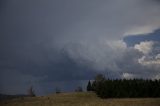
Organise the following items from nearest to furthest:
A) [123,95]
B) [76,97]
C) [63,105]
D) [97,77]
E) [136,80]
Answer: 1. [63,105]
2. [76,97]
3. [123,95]
4. [136,80]
5. [97,77]

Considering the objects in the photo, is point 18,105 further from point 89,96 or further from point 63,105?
point 89,96

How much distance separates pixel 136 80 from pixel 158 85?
12042mm

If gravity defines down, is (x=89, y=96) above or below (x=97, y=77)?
below

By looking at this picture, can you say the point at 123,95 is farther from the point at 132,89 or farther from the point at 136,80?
the point at 136,80

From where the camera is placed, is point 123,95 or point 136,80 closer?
point 123,95

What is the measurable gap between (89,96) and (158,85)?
82.8 feet

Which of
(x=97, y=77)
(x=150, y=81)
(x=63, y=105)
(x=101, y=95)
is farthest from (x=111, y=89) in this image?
(x=97, y=77)

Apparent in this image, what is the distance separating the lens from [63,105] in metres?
81.7

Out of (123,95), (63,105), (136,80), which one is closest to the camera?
(63,105)

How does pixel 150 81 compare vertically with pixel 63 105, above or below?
above

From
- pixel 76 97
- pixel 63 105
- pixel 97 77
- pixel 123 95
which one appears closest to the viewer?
pixel 63 105

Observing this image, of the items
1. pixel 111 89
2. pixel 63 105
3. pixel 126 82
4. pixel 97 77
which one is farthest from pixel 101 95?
pixel 97 77

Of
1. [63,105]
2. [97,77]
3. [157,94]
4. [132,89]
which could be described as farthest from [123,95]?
[97,77]

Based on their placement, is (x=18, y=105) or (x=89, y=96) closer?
(x=18, y=105)
